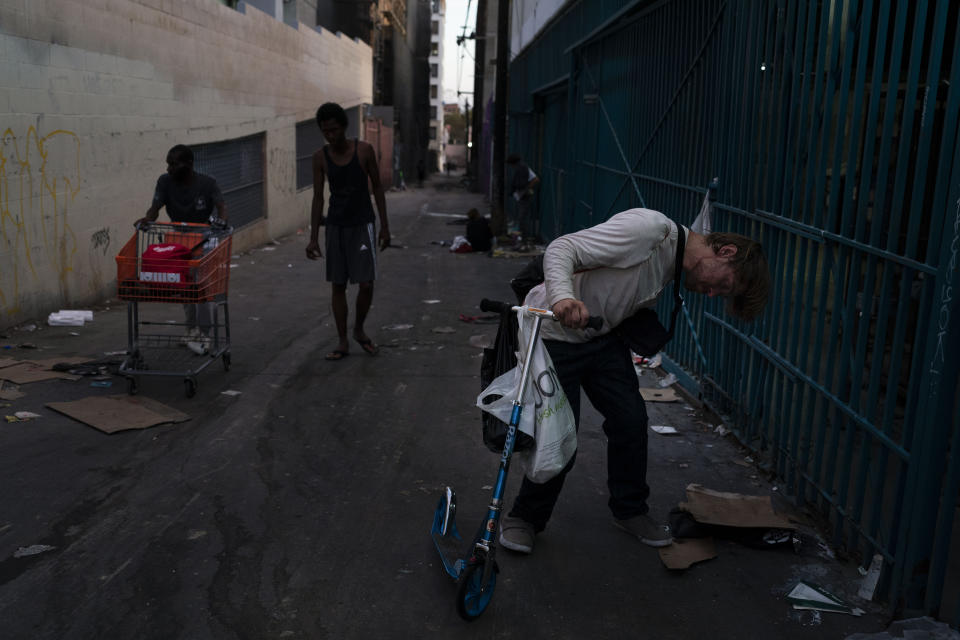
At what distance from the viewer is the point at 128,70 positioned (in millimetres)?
11094

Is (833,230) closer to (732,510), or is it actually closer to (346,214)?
(732,510)

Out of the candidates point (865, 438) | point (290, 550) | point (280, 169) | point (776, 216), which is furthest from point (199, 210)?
point (280, 169)

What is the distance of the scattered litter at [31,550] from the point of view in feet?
13.4

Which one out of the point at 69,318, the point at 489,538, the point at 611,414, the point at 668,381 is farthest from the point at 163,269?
the point at 668,381

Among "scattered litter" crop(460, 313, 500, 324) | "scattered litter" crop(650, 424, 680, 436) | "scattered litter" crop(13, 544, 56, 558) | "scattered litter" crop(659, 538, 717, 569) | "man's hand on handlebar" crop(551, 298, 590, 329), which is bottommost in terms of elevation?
"scattered litter" crop(460, 313, 500, 324)

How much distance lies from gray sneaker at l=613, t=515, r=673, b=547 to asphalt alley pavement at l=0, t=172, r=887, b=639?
60 mm

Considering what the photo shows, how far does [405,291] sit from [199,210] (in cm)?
459

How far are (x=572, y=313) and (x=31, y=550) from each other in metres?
2.74

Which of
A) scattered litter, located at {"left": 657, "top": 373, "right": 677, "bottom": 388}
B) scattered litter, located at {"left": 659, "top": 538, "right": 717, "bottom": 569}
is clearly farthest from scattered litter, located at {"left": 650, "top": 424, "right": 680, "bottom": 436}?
scattered litter, located at {"left": 659, "top": 538, "right": 717, "bottom": 569}

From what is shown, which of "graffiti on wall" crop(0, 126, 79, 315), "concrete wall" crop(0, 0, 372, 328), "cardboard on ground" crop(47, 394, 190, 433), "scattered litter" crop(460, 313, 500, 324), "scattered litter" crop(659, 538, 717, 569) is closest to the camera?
"scattered litter" crop(659, 538, 717, 569)

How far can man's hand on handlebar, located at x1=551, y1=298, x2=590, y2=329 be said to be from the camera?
3.36m

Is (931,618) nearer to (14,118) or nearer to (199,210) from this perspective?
(199,210)

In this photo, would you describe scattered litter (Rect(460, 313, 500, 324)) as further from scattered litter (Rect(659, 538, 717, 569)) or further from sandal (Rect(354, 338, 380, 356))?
scattered litter (Rect(659, 538, 717, 569))

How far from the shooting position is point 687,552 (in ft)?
14.1
